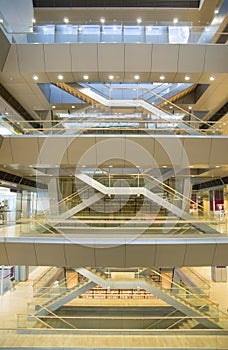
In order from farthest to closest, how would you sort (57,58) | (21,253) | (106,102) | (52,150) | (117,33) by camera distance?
(106,102) < (117,33) < (57,58) < (52,150) < (21,253)

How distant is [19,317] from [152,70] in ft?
39.8

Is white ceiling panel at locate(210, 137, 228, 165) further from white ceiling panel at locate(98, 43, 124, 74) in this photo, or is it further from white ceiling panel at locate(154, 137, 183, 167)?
white ceiling panel at locate(98, 43, 124, 74)

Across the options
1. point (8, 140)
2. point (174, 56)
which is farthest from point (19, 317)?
point (174, 56)

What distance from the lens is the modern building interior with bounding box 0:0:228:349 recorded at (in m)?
11.0

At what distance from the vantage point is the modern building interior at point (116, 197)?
11.0 m

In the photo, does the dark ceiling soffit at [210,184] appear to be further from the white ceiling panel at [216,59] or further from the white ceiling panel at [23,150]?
the white ceiling panel at [23,150]

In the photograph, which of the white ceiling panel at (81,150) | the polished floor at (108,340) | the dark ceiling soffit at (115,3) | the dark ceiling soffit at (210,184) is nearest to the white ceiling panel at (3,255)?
the polished floor at (108,340)

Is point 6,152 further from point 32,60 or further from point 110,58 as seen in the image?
point 110,58

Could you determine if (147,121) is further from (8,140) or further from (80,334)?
(80,334)

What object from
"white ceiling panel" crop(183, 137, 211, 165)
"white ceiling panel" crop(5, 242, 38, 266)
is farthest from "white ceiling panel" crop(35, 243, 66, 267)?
"white ceiling panel" crop(183, 137, 211, 165)

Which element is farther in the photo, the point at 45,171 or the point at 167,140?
the point at 45,171

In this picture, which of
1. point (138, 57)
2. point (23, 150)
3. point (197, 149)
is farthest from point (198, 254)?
point (138, 57)

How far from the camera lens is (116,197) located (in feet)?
45.9

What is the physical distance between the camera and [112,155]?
11.4 m
